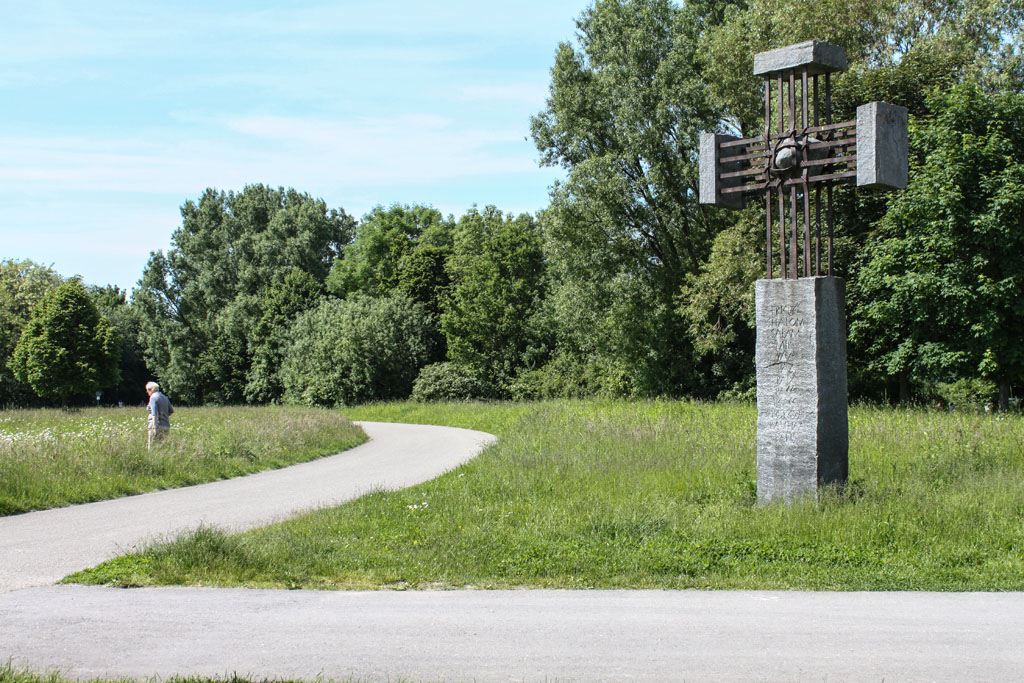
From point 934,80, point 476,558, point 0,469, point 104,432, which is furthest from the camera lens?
point 934,80

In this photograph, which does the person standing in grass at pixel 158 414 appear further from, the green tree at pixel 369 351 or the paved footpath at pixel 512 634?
the green tree at pixel 369 351

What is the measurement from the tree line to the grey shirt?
18.4m

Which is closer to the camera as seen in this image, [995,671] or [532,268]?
[995,671]

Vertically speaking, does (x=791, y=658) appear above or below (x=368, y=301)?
below

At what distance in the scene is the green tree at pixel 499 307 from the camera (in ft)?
157

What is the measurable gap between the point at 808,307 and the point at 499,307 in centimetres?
3875

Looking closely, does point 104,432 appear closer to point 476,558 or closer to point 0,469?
point 0,469

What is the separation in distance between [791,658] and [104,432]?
15753 mm

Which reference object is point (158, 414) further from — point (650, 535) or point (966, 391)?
point (966, 391)

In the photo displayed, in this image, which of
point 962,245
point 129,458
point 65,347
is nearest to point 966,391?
point 962,245


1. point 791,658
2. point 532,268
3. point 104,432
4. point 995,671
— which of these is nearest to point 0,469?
point 104,432

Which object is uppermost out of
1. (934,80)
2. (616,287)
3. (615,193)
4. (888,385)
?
(934,80)

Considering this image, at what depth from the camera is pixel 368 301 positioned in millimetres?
52125

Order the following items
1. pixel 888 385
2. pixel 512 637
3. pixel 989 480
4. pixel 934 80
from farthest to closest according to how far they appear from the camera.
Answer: pixel 888 385, pixel 934 80, pixel 989 480, pixel 512 637
